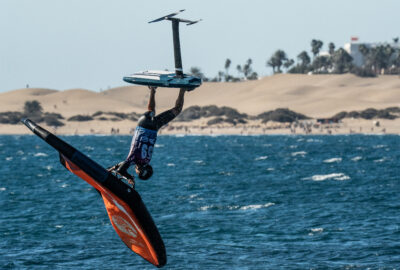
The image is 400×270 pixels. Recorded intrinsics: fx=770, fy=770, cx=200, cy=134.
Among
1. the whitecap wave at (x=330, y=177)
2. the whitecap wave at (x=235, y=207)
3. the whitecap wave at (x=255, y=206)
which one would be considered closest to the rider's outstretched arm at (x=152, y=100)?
the whitecap wave at (x=235, y=207)

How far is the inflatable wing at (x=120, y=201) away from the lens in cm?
1435

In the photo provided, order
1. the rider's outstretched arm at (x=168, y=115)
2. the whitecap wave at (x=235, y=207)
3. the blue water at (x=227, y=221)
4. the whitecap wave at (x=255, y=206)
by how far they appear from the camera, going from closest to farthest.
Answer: the rider's outstretched arm at (x=168, y=115) < the blue water at (x=227, y=221) < the whitecap wave at (x=235, y=207) < the whitecap wave at (x=255, y=206)

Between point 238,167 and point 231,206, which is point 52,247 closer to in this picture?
point 231,206

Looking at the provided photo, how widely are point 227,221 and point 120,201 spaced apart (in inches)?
1331

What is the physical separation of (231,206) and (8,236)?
18.6 meters

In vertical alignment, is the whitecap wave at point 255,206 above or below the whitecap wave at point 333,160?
above

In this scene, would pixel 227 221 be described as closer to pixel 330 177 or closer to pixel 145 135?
pixel 330 177

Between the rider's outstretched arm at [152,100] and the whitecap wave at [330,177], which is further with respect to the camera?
the whitecap wave at [330,177]

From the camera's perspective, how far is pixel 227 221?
48.7 m

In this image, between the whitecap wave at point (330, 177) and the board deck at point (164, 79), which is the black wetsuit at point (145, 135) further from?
the whitecap wave at point (330, 177)

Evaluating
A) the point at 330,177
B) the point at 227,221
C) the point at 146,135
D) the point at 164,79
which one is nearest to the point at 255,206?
the point at 227,221

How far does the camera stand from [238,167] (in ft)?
331

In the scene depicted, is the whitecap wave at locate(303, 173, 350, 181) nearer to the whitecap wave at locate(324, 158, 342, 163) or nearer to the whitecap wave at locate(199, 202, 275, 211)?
the whitecap wave at locate(199, 202, 275, 211)

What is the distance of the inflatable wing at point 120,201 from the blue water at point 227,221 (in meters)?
18.5
